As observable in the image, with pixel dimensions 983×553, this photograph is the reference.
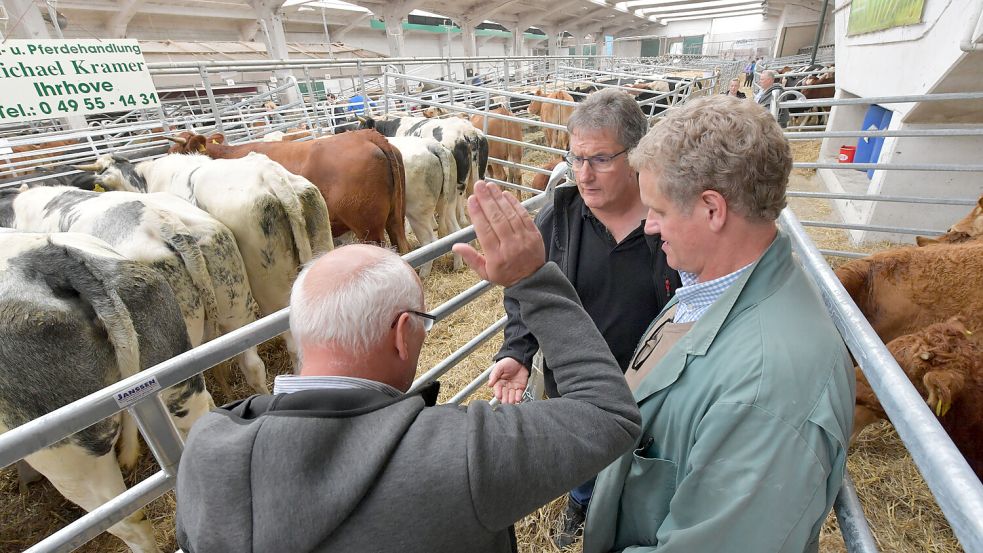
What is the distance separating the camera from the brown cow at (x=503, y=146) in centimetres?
817

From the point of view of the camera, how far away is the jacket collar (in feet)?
3.19

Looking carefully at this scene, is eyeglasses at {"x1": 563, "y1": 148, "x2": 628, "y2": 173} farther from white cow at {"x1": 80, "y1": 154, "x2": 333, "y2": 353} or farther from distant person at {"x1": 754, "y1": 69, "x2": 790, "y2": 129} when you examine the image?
white cow at {"x1": 80, "y1": 154, "x2": 333, "y2": 353}

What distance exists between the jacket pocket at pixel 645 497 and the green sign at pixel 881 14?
19.0 ft

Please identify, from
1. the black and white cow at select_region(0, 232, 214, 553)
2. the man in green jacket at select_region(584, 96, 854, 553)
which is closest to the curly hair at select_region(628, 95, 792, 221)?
the man in green jacket at select_region(584, 96, 854, 553)

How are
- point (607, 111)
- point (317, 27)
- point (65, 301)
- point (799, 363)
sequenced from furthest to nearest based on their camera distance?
point (317, 27) → point (65, 301) → point (607, 111) → point (799, 363)

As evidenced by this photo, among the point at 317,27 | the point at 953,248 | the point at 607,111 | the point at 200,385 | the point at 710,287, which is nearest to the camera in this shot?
the point at 710,287

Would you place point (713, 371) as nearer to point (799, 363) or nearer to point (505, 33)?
→ point (799, 363)

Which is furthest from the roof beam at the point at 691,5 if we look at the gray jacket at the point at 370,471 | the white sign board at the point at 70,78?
the gray jacket at the point at 370,471

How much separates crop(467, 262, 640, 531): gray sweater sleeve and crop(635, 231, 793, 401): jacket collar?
0.22 metres

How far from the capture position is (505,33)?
3559cm

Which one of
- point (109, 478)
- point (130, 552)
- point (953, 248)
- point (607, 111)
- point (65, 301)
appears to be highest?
point (607, 111)

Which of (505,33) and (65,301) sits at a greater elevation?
(505,33)

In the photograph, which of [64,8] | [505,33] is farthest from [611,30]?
[64,8]

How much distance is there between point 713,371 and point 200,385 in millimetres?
2327
